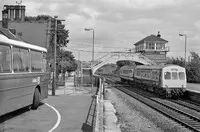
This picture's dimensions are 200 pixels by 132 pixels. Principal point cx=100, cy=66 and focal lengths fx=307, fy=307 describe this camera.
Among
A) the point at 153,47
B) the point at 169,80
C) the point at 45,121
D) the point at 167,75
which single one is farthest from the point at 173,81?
the point at 153,47

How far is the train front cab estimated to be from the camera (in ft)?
80.4

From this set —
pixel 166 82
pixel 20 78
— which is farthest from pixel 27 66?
pixel 166 82

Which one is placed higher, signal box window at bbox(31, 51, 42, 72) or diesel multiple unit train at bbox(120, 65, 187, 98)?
signal box window at bbox(31, 51, 42, 72)

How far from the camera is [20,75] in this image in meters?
11.0

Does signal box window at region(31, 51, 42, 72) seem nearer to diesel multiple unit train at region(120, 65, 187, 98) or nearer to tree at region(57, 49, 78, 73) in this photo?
diesel multiple unit train at region(120, 65, 187, 98)

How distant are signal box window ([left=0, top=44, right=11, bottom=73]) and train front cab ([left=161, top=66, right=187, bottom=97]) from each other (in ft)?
55.4

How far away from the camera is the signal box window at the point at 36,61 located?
12754mm

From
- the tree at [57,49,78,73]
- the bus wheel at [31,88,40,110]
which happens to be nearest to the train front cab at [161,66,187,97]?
the bus wheel at [31,88,40,110]

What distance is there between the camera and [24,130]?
30.0 feet

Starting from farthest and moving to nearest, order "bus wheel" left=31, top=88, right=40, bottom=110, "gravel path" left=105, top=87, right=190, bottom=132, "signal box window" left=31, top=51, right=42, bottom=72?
1. "bus wheel" left=31, top=88, right=40, bottom=110
2. "signal box window" left=31, top=51, right=42, bottom=72
3. "gravel path" left=105, top=87, right=190, bottom=132

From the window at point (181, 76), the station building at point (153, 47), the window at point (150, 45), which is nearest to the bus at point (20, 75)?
the window at point (181, 76)

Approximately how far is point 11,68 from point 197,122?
8310 mm

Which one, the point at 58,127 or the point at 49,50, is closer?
the point at 58,127

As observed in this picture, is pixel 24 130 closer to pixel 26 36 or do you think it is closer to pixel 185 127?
pixel 185 127
